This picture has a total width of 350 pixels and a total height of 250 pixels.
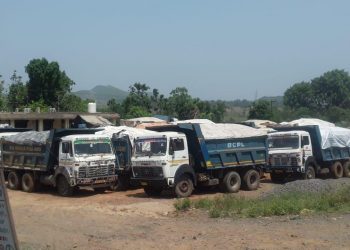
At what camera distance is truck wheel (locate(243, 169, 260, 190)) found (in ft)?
74.6

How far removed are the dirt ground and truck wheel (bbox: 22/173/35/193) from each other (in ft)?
13.7

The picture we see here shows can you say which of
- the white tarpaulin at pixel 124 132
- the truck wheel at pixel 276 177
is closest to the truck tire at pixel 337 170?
the truck wheel at pixel 276 177

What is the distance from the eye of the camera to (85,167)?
2062 cm

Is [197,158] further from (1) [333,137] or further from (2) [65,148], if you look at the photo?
(1) [333,137]

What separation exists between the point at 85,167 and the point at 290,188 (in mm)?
7511

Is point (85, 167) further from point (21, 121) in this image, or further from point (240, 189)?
point (21, 121)

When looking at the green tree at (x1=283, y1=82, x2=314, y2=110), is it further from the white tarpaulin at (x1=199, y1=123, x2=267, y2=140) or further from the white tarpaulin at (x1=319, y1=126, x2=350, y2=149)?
the white tarpaulin at (x1=199, y1=123, x2=267, y2=140)

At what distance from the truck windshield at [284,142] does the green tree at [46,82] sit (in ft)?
114

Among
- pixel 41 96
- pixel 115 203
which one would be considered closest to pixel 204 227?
pixel 115 203

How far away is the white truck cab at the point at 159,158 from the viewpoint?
64.2 ft

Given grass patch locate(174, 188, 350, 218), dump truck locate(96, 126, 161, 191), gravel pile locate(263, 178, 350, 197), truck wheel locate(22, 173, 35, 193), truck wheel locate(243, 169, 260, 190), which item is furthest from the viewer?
truck wheel locate(22, 173, 35, 193)

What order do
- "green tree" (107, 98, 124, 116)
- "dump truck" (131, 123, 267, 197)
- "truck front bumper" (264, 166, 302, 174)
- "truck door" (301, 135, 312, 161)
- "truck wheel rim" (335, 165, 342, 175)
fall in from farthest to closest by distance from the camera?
"green tree" (107, 98, 124, 116)
"truck wheel rim" (335, 165, 342, 175)
"truck door" (301, 135, 312, 161)
"truck front bumper" (264, 166, 302, 174)
"dump truck" (131, 123, 267, 197)

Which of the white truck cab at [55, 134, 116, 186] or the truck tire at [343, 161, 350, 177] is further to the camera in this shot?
the truck tire at [343, 161, 350, 177]

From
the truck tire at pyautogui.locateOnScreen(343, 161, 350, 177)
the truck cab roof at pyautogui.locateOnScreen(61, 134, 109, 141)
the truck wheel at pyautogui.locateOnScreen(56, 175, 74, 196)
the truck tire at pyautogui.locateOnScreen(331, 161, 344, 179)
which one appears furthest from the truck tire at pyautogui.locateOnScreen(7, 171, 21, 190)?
the truck tire at pyautogui.locateOnScreen(343, 161, 350, 177)
